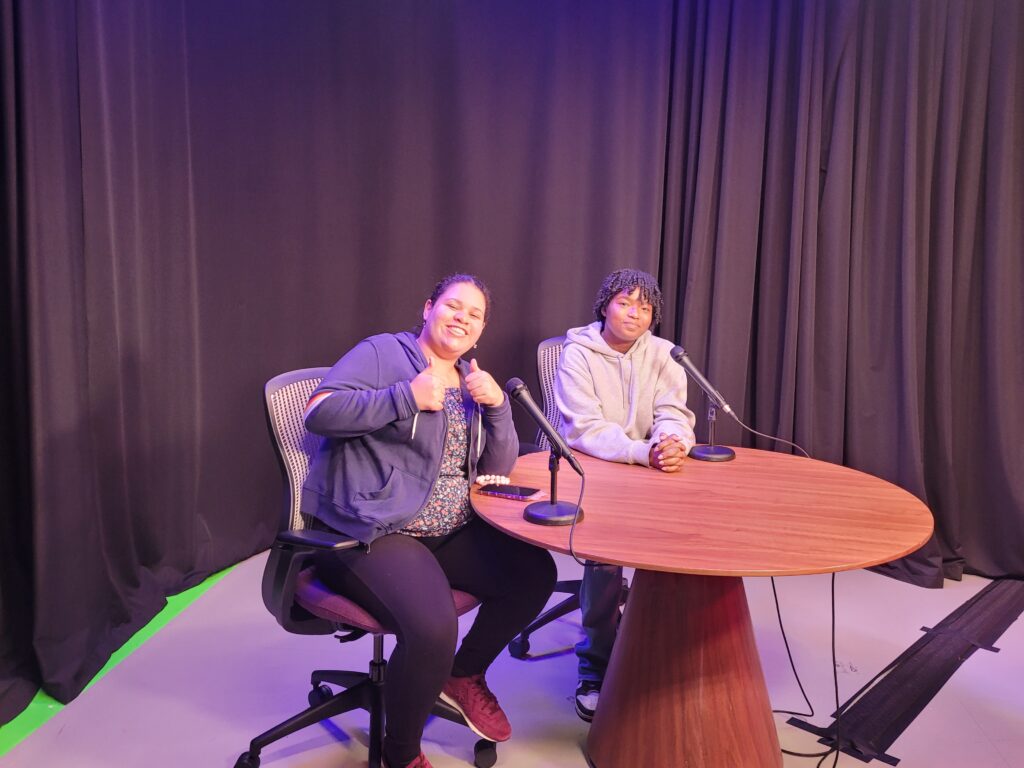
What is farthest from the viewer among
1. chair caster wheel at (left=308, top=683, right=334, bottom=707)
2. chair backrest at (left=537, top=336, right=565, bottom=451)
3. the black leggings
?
chair backrest at (left=537, top=336, right=565, bottom=451)

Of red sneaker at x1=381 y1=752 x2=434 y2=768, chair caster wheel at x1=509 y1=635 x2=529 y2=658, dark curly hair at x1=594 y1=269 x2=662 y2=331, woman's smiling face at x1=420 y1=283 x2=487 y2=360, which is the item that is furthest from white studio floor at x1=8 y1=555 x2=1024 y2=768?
dark curly hair at x1=594 y1=269 x2=662 y2=331

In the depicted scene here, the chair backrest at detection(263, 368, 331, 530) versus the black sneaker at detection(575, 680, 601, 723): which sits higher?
the chair backrest at detection(263, 368, 331, 530)

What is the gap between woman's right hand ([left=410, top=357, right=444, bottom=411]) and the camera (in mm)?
1703

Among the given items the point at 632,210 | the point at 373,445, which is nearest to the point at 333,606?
the point at 373,445

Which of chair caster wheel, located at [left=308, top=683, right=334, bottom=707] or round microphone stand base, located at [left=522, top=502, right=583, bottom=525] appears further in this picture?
chair caster wheel, located at [left=308, top=683, right=334, bottom=707]

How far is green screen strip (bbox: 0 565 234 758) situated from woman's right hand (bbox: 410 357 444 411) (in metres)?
1.39

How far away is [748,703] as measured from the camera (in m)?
1.72

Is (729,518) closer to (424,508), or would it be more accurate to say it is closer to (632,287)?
(424,508)

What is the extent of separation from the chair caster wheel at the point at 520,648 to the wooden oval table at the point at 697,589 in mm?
587

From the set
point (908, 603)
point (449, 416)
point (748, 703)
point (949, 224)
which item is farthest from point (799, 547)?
point (949, 224)

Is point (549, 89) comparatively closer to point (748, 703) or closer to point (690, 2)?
point (690, 2)

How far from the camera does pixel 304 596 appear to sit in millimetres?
1716

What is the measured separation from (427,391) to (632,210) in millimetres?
1842

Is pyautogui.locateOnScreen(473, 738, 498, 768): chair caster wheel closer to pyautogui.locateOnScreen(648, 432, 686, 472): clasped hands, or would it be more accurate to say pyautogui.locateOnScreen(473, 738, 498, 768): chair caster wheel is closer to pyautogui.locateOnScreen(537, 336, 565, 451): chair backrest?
pyautogui.locateOnScreen(648, 432, 686, 472): clasped hands
